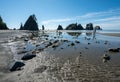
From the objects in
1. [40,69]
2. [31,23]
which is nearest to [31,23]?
[31,23]

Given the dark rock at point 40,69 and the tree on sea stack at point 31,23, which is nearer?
the dark rock at point 40,69

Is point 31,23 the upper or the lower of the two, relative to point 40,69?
upper

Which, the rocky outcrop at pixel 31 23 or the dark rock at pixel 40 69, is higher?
the rocky outcrop at pixel 31 23

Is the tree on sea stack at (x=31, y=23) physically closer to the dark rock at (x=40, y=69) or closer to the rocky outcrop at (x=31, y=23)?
the rocky outcrop at (x=31, y=23)

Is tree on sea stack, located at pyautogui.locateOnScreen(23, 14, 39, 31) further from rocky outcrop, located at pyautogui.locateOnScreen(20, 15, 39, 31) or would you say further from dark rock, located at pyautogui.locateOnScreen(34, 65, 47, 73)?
dark rock, located at pyautogui.locateOnScreen(34, 65, 47, 73)

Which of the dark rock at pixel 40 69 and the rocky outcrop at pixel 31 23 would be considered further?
the rocky outcrop at pixel 31 23

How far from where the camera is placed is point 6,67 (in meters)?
11.8

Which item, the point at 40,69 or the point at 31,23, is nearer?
the point at 40,69

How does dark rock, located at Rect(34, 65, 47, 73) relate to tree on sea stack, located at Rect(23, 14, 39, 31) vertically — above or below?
below

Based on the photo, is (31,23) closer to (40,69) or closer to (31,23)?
(31,23)

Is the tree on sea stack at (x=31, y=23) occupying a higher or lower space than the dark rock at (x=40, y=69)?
higher

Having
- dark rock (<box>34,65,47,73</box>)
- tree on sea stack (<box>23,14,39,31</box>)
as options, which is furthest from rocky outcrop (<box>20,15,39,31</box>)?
dark rock (<box>34,65,47,73</box>)

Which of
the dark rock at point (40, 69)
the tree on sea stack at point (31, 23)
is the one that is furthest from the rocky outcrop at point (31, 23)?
the dark rock at point (40, 69)

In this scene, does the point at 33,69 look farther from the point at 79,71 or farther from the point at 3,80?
the point at 79,71
